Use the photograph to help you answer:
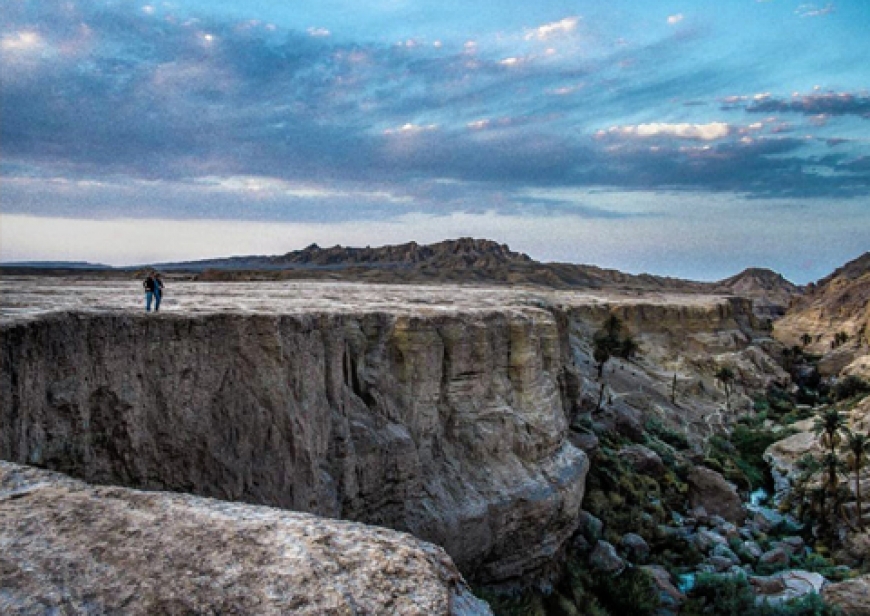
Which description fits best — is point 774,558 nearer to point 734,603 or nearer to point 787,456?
point 734,603

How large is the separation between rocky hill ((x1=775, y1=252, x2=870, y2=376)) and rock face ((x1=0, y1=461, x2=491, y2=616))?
64148 millimetres

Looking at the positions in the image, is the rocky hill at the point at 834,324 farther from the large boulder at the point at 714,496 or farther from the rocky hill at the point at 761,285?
the rocky hill at the point at 761,285

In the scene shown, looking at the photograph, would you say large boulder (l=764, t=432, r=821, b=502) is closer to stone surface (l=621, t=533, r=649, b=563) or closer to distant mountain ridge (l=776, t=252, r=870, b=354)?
stone surface (l=621, t=533, r=649, b=563)

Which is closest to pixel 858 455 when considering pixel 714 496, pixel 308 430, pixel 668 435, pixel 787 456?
pixel 714 496

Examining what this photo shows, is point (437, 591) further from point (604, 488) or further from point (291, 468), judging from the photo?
point (604, 488)

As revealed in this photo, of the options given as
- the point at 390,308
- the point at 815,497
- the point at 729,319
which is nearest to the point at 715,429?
the point at 815,497

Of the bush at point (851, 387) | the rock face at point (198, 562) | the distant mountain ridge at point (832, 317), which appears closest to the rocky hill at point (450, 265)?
the distant mountain ridge at point (832, 317)

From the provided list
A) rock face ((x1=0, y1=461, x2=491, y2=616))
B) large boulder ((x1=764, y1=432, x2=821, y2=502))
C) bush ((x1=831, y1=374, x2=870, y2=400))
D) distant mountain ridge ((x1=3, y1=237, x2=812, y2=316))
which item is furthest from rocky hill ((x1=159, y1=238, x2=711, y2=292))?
rock face ((x1=0, y1=461, x2=491, y2=616))

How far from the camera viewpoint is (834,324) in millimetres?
87500

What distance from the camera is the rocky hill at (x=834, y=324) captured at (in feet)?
228

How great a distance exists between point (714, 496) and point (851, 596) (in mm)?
11627

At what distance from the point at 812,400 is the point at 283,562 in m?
64.7

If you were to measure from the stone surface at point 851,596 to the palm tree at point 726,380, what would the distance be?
3194cm

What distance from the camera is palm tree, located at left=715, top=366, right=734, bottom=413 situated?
52256 millimetres
